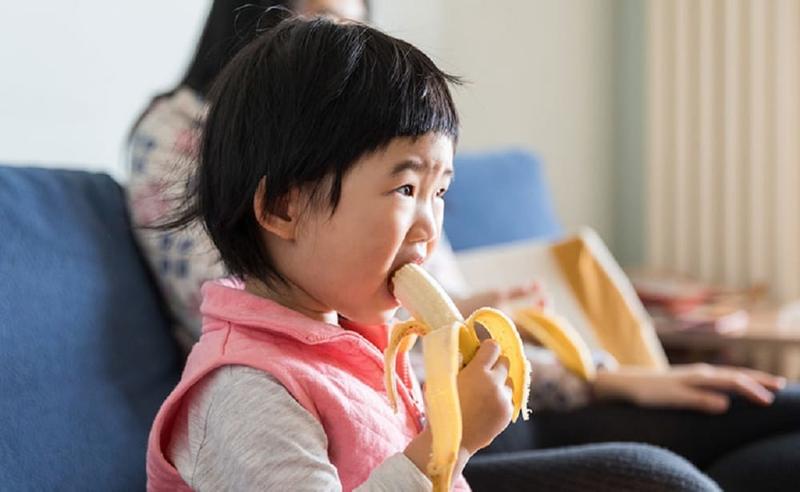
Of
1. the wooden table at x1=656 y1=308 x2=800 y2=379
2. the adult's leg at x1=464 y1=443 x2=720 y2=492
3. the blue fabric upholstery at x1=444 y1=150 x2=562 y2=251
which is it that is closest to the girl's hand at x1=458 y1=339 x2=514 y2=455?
the adult's leg at x1=464 y1=443 x2=720 y2=492

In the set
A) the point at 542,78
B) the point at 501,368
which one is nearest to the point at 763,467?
the point at 501,368

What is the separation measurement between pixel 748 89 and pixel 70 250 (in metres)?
2.23

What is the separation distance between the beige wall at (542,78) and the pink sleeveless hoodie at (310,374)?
1742mm

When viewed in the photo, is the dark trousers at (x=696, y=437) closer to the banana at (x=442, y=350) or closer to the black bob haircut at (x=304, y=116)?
the banana at (x=442, y=350)

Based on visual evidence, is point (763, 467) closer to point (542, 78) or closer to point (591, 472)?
point (591, 472)

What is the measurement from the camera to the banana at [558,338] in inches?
60.8

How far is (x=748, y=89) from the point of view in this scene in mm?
Answer: 3020

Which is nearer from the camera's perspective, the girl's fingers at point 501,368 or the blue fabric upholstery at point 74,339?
the girl's fingers at point 501,368

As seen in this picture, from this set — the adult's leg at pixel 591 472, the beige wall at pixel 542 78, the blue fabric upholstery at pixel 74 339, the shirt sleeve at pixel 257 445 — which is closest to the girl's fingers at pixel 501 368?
the shirt sleeve at pixel 257 445

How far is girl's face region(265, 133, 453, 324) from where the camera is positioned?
93 cm

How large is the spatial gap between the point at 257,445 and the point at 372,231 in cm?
20

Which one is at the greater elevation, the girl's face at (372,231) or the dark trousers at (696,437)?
the girl's face at (372,231)

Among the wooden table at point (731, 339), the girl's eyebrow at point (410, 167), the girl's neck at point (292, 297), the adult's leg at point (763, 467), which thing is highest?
the girl's eyebrow at point (410, 167)

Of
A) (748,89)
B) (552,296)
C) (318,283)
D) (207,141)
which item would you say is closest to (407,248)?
(318,283)
